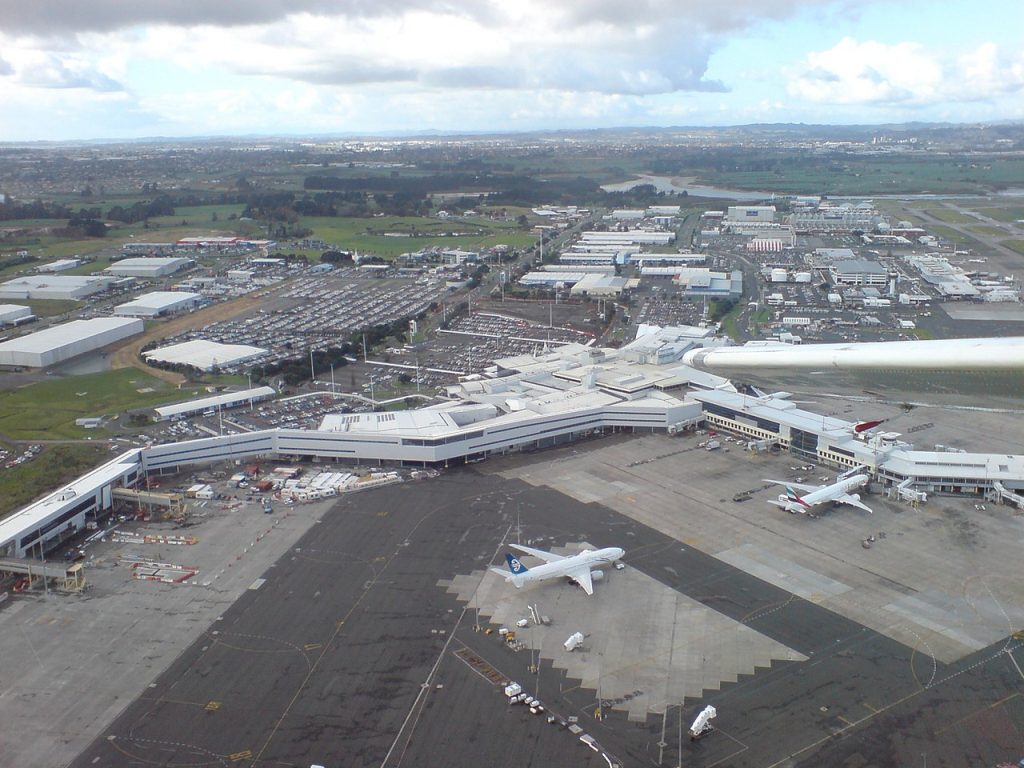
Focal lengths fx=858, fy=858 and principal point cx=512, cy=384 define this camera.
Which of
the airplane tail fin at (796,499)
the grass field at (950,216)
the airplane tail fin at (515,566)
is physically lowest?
the airplane tail fin at (796,499)

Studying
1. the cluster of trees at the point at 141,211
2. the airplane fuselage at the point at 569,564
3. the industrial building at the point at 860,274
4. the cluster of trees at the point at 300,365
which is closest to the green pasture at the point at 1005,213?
the industrial building at the point at 860,274

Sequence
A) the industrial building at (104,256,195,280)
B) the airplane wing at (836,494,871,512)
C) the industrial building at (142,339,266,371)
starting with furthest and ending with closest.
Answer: the industrial building at (104,256,195,280) < the industrial building at (142,339,266,371) < the airplane wing at (836,494,871,512)

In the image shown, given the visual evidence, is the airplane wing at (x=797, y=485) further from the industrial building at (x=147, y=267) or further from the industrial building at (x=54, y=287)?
the industrial building at (x=147, y=267)

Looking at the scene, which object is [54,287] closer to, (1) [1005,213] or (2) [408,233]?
(2) [408,233]

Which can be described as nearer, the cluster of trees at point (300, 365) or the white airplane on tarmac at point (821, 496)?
the white airplane on tarmac at point (821, 496)

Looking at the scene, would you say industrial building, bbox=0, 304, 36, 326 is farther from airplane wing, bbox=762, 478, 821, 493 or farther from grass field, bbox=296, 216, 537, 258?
airplane wing, bbox=762, 478, 821, 493

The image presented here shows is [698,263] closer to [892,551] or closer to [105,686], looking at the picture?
[892,551]

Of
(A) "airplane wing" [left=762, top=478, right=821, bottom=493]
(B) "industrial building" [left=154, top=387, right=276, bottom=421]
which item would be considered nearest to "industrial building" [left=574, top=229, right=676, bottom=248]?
(B) "industrial building" [left=154, top=387, right=276, bottom=421]
